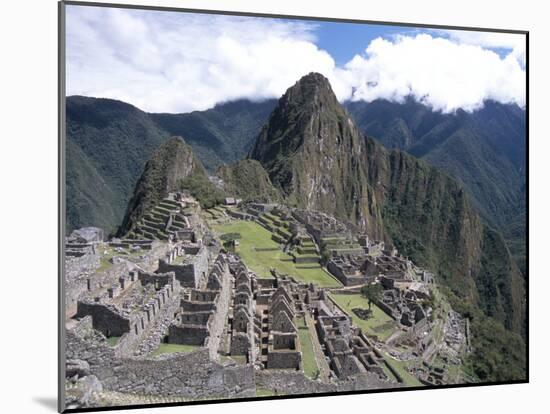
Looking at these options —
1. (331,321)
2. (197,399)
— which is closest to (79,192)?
(197,399)

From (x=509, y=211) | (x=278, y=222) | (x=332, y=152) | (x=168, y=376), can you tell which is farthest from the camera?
(x=332, y=152)

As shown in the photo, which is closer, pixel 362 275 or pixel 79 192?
pixel 79 192

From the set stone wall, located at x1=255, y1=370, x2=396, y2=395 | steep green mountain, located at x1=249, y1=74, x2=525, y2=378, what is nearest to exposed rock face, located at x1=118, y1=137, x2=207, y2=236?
steep green mountain, located at x1=249, y1=74, x2=525, y2=378

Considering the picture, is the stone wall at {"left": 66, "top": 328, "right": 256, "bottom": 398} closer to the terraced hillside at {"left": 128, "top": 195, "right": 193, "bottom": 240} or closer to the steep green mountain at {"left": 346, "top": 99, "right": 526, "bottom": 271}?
the terraced hillside at {"left": 128, "top": 195, "right": 193, "bottom": 240}

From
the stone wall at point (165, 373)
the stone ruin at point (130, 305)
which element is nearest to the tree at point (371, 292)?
the stone wall at point (165, 373)

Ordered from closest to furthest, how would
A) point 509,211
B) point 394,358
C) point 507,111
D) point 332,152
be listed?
1. point 394,358
2. point 507,111
3. point 509,211
4. point 332,152

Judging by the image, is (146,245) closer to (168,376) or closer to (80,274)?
(80,274)
